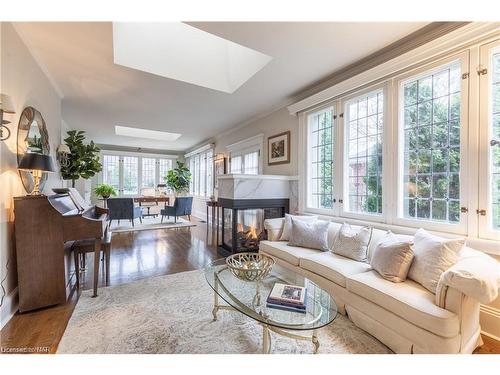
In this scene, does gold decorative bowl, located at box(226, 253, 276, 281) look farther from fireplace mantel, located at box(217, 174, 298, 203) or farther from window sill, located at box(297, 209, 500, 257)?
fireplace mantel, located at box(217, 174, 298, 203)

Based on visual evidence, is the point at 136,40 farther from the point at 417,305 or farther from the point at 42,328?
the point at 417,305

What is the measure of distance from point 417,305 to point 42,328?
283cm

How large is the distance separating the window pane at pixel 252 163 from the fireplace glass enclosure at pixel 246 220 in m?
1.21

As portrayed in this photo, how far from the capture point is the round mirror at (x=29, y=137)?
92.2 inches

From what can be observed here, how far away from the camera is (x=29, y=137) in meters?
2.53

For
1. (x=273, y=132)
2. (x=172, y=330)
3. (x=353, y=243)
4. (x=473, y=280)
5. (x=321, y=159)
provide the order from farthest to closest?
(x=273, y=132) < (x=321, y=159) < (x=353, y=243) < (x=172, y=330) < (x=473, y=280)

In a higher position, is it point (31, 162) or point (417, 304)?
point (31, 162)

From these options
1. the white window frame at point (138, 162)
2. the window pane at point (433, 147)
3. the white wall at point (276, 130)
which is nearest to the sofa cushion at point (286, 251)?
the window pane at point (433, 147)

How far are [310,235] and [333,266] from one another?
681 mm

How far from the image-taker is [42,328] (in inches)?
74.3

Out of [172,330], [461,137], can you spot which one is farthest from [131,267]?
[461,137]

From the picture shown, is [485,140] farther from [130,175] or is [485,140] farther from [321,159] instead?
[130,175]

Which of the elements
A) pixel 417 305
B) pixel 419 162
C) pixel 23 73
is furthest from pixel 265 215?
pixel 23 73

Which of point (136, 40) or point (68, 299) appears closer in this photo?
point (68, 299)
